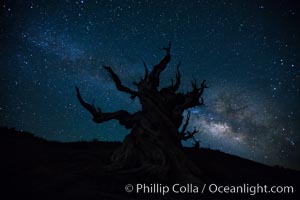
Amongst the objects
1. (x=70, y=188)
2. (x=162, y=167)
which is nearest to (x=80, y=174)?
(x=70, y=188)

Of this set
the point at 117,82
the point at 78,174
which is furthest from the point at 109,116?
the point at 78,174

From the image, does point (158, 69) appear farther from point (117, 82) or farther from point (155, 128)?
point (155, 128)

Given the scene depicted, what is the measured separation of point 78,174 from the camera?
9578 mm

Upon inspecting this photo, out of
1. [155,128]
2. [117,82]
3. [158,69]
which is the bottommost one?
[155,128]

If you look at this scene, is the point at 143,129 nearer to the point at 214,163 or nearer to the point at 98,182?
the point at 98,182

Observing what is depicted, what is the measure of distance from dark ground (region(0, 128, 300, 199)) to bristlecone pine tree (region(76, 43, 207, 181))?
80cm

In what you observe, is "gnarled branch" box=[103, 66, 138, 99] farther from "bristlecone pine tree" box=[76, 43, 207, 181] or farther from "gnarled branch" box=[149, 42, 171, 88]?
"gnarled branch" box=[149, 42, 171, 88]

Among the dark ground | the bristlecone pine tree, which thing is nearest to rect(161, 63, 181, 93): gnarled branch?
the bristlecone pine tree

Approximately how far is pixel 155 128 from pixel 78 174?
4147mm

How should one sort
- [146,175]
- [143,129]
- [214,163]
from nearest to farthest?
[146,175]
[143,129]
[214,163]

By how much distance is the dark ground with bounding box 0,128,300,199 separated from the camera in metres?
7.49

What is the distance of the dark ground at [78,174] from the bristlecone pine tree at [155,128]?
802mm

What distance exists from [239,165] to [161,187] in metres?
9.70

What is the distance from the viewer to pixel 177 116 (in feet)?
42.8
